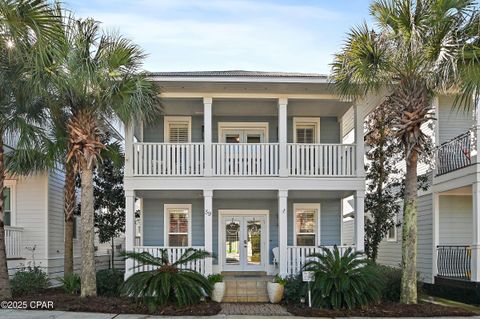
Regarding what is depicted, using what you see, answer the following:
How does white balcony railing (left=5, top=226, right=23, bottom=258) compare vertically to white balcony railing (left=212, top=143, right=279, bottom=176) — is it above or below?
below

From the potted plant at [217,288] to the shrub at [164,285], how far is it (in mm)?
446

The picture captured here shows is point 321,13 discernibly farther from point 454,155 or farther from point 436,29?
point 454,155

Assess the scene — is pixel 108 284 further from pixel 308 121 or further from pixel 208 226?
pixel 308 121

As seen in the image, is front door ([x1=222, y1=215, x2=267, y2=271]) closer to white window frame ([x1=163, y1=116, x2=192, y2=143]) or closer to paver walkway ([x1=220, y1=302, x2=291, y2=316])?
paver walkway ([x1=220, y1=302, x2=291, y2=316])

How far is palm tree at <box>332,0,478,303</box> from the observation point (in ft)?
37.2

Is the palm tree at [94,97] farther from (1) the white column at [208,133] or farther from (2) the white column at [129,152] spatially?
(1) the white column at [208,133]

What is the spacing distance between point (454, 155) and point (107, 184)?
1209 cm

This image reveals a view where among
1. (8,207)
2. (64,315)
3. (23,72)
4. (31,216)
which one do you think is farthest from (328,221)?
(8,207)

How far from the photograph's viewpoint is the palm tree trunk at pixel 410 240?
1207cm

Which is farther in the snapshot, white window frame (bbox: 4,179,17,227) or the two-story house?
white window frame (bbox: 4,179,17,227)

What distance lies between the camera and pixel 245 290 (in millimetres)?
14023

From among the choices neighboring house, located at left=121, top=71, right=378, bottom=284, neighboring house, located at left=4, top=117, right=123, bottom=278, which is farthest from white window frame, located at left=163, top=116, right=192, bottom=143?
neighboring house, located at left=4, top=117, right=123, bottom=278

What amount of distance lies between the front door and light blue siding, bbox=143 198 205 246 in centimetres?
81

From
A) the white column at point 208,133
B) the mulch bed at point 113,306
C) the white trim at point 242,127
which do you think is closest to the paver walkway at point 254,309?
the mulch bed at point 113,306
